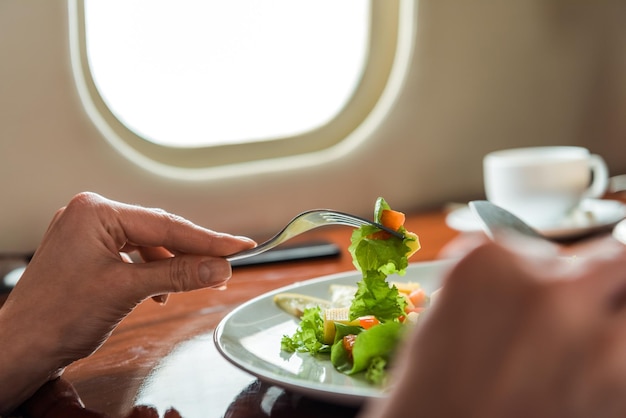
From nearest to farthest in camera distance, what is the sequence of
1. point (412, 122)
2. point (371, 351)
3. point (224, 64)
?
1. point (371, 351)
2. point (224, 64)
3. point (412, 122)

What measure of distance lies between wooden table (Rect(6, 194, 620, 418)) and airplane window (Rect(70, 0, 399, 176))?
558 mm

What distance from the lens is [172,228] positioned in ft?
2.57

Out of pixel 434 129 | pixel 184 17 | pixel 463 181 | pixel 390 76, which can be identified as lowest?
pixel 463 181

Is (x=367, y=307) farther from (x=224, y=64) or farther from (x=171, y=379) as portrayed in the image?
(x=224, y=64)

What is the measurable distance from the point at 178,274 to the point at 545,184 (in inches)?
33.7

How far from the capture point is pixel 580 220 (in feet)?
4.66

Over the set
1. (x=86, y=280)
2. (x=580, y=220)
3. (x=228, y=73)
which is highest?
(x=228, y=73)

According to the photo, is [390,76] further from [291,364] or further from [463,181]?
[291,364]

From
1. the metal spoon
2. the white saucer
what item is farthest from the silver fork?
the white saucer

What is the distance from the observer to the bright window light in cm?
155

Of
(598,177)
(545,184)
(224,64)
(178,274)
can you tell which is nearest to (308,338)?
(178,274)

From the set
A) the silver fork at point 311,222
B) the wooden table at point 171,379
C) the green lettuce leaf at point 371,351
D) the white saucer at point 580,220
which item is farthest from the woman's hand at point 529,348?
the white saucer at point 580,220

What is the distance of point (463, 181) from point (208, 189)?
664 millimetres

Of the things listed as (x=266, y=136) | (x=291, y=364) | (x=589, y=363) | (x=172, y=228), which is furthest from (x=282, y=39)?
(x=589, y=363)
